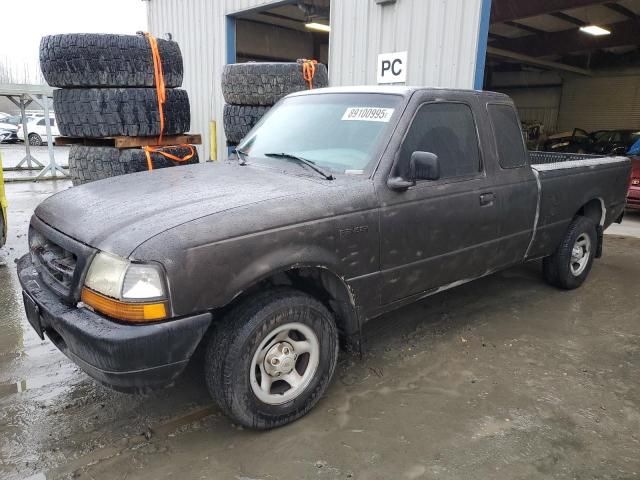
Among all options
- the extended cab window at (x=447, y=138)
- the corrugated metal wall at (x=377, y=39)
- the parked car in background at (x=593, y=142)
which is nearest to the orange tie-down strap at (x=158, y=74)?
the corrugated metal wall at (x=377, y=39)

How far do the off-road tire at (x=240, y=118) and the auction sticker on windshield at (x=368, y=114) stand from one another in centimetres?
394

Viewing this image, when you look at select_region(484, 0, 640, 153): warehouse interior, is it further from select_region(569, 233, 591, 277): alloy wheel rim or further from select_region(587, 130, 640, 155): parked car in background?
select_region(569, 233, 591, 277): alloy wheel rim

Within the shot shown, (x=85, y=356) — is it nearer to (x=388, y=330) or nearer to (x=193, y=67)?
(x=388, y=330)

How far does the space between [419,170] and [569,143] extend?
63.7 feet

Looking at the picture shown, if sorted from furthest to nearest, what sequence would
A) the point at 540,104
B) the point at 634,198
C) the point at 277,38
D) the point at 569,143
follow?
the point at 540,104 < the point at 569,143 < the point at 277,38 < the point at 634,198

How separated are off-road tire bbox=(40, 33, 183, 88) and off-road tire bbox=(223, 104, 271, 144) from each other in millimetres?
1307

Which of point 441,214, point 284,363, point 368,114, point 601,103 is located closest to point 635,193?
point 441,214

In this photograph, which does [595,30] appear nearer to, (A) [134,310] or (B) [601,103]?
(B) [601,103]

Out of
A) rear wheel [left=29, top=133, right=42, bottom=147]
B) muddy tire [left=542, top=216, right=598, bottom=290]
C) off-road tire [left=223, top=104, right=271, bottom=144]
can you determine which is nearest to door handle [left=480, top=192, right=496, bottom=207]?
muddy tire [left=542, top=216, right=598, bottom=290]

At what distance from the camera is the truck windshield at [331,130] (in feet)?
10.4

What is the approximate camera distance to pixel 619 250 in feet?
22.5

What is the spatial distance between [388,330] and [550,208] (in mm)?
1805

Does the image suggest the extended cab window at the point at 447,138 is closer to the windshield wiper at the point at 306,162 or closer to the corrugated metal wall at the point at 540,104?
the windshield wiper at the point at 306,162

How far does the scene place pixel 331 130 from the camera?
3.40 m
